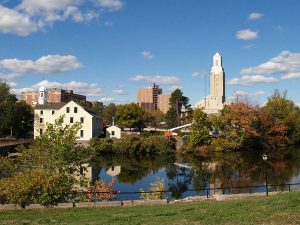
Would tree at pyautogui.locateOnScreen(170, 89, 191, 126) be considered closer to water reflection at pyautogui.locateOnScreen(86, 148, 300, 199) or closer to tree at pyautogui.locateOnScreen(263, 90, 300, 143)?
tree at pyautogui.locateOnScreen(263, 90, 300, 143)

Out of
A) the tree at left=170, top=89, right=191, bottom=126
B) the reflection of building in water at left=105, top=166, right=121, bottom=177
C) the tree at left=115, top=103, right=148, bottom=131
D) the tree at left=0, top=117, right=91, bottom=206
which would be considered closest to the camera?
the tree at left=0, top=117, right=91, bottom=206

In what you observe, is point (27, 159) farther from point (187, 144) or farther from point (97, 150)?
point (187, 144)

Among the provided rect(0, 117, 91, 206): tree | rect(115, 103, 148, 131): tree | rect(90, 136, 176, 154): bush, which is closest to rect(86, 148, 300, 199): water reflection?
rect(90, 136, 176, 154): bush

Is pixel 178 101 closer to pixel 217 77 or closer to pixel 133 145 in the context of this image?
pixel 133 145

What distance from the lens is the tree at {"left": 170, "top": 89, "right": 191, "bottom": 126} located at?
123312mm

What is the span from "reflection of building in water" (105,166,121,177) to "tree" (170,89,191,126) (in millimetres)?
66990

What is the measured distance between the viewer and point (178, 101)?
409 feet

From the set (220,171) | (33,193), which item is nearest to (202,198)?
(33,193)

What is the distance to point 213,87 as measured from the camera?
7579 inches

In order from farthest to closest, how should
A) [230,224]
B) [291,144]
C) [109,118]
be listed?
[109,118], [291,144], [230,224]

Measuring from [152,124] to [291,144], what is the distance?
56699 mm

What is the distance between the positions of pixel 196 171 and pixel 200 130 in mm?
26559

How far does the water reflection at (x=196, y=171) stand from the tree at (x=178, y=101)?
172 ft

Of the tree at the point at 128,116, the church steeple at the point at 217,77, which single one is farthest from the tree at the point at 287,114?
the church steeple at the point at 217,77
